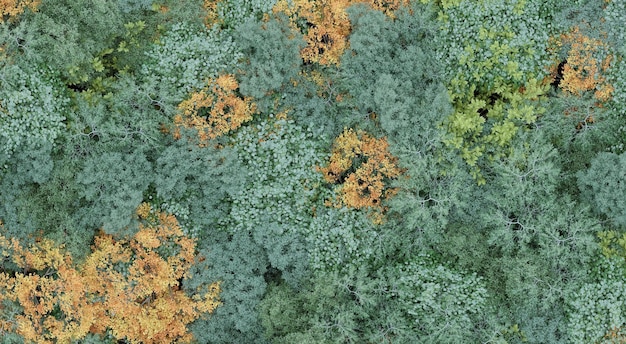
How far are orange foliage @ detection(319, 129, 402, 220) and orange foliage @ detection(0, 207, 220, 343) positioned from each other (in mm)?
4580

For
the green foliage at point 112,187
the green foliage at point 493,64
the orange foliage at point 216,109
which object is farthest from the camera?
the orange foliage at point 216,109

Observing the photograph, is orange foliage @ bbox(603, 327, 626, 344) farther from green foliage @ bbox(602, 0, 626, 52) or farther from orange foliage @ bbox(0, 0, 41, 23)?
orange foliage @ bbox(0, 0, 41, 23)

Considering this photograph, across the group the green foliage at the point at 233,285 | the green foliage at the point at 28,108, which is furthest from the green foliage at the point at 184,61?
the green foliage at the point at 233,285

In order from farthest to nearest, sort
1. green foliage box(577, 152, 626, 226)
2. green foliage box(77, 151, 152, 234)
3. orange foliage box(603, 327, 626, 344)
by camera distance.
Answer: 1. green foliage box(77, 151, 152, 234)
2. orange foliage box(603, 327, 626, 344)
3. green foliage box(577, 152, 626, 226)

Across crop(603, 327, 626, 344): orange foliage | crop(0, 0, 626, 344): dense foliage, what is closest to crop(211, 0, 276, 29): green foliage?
crop(0, 0, 626, 344): dense foliage

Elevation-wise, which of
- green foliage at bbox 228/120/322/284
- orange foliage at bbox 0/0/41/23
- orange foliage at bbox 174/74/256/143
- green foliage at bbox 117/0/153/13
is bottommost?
green foliage at bbox 228/120/322/284

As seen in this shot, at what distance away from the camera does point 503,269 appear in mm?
15641

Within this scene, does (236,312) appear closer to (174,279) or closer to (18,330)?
(174,279)

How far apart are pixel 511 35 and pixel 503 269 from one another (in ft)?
20.9

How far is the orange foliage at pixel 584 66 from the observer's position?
15.4 m

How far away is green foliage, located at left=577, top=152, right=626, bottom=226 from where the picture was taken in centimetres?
1454

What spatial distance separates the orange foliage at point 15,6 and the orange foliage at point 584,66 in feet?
46.8

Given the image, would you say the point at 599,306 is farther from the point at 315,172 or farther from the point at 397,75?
the point at 315,172

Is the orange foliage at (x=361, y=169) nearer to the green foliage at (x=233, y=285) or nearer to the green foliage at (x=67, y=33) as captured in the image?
the green foliage at (x=233, y=285)
